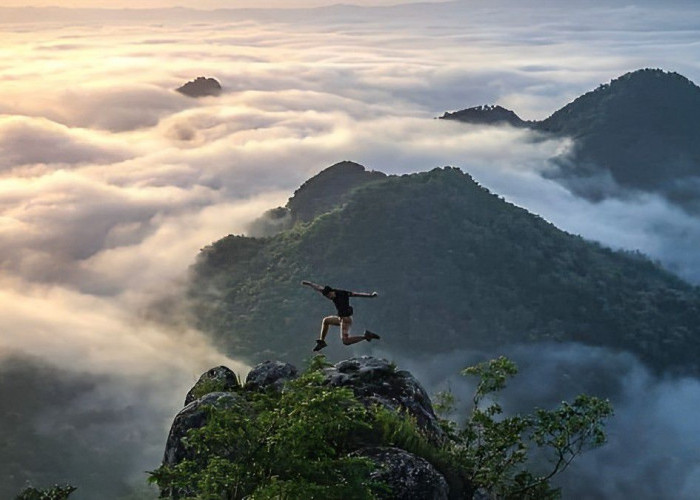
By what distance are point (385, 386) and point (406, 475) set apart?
4.92 meters

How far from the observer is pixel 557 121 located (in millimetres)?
180125

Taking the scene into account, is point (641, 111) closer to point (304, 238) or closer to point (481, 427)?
point (304, 238)

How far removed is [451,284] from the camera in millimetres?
94188

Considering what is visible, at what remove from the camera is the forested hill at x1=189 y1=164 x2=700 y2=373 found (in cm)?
9094

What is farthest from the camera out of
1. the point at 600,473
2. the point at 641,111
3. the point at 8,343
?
the point at 641,111

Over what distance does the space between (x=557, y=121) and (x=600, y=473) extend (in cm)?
12392

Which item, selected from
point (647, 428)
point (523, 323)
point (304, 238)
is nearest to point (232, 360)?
point (304, 238)

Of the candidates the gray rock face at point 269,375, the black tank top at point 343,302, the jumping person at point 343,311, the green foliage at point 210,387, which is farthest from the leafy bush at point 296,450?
the gray rock face at point 269,375

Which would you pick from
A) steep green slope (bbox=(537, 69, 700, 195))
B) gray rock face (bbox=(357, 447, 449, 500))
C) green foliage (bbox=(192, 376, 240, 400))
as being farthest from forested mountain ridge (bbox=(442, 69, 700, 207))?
gray rock face (bbox=(357, 447, 449, 500))

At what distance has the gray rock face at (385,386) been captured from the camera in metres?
15.9

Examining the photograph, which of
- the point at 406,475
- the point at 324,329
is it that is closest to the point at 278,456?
the point at 406,475

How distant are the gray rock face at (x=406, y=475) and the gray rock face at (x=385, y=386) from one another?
324 cm

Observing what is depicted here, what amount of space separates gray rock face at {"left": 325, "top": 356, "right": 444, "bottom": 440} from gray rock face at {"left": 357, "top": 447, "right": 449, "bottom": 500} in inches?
128

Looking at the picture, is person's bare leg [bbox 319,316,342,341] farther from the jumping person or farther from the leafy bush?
the leafy bush
